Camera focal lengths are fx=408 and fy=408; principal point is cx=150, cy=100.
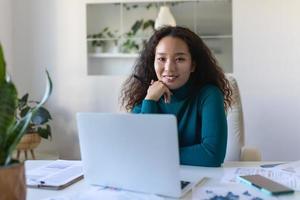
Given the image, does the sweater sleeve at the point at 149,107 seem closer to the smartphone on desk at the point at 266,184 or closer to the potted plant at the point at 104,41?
the smartphone on desk at the point at 266,184

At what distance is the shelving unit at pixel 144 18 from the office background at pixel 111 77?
0.07 meters

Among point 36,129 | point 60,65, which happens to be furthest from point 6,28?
point 36,129

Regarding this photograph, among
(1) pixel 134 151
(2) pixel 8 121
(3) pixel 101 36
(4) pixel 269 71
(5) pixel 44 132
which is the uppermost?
(3) pixel 101 36

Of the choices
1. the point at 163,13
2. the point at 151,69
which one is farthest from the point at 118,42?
the point at 151,69

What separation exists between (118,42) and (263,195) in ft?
7.64

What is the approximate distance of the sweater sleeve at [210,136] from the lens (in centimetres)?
141

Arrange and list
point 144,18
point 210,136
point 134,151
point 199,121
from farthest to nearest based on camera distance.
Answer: point 144,18 → point 199,121 → point 210,136 → point 134,151

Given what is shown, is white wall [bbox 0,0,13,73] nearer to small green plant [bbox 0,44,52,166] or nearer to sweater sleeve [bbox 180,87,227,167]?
sweater sleeve [bbox 180,87,227,167]

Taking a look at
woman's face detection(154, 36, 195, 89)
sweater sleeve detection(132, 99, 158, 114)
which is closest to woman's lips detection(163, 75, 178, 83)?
woman's face detection(154, 36, 195, 89)

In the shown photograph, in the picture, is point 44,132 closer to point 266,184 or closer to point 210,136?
point 210,136

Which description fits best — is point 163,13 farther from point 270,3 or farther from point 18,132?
point 18,132

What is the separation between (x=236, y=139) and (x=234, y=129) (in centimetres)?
5

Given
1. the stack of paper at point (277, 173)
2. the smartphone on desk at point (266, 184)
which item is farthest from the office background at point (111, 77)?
the smartphone on desk at point (266, 184)

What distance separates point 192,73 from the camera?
1.77 metres
